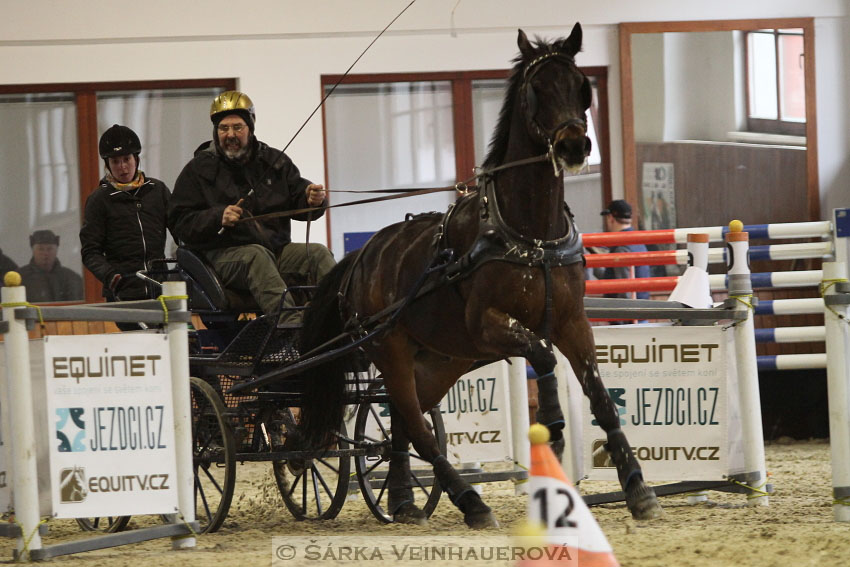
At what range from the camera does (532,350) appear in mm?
4973

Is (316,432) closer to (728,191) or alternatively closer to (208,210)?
(208,210)

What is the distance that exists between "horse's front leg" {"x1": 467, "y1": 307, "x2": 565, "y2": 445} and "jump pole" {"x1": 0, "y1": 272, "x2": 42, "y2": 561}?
1813 mm

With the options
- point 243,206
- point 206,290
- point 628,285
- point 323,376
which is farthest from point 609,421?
Result: point 628,285

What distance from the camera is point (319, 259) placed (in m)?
6.59

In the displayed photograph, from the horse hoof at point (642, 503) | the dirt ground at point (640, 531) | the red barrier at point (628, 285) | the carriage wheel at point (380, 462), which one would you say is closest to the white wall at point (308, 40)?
the red barrier at point (628, 285)

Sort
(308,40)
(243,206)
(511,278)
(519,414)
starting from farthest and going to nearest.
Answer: (308,40) < (519,414) < (243,206) < (511,278)

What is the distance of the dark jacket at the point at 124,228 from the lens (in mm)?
7195

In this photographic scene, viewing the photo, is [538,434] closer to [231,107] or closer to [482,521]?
[482,521]

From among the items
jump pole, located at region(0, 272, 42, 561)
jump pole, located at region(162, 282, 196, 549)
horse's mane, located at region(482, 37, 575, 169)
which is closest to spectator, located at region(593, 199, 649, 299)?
horse's mane, located at region(482, 37, 575, 169)

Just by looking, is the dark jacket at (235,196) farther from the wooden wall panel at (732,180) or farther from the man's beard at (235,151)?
the wooden wall panel at (732,180)

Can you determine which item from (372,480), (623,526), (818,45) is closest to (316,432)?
(372,480)

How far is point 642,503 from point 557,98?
1651 millimetres

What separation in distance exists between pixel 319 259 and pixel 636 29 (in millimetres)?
5465

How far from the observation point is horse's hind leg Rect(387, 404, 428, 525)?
6.01 metres
